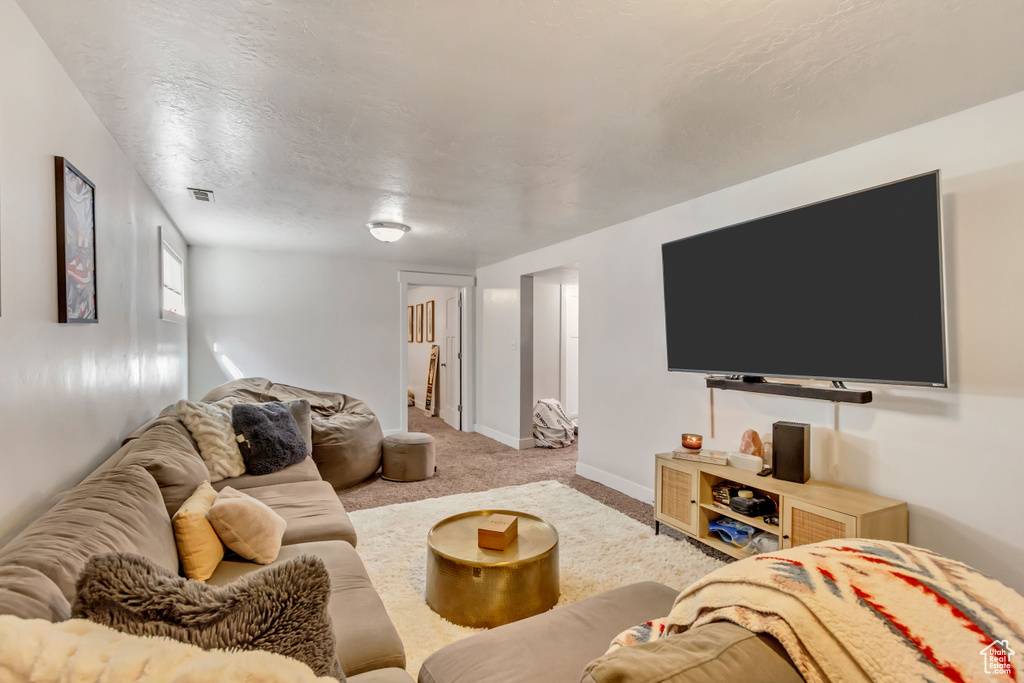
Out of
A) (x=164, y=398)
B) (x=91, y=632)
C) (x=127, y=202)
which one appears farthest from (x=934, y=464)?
(x=164, y=398)

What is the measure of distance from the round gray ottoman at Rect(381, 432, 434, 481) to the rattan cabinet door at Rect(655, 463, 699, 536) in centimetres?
218

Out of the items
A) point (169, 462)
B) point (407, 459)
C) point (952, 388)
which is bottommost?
point (407, 459)

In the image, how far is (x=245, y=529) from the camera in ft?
6.13

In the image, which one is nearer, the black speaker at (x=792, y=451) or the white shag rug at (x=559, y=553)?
the white shag rug at (x=559, y=553)

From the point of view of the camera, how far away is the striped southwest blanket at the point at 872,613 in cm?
64

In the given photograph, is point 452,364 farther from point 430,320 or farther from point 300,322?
point 300,322

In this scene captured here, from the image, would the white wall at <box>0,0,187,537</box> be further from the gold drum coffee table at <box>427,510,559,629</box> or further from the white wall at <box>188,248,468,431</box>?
the white wall at <box>188,248,468,431</box>

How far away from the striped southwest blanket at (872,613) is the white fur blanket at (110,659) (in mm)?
680

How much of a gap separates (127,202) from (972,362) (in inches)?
165

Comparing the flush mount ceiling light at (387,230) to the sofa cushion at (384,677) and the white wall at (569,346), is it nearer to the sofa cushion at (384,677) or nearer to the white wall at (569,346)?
the white wall at (569,346)

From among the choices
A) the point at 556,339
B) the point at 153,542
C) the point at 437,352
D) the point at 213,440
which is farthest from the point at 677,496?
the point at 437,352

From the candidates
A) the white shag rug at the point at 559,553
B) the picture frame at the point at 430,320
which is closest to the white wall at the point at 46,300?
the white shag rug at the point at 559,553

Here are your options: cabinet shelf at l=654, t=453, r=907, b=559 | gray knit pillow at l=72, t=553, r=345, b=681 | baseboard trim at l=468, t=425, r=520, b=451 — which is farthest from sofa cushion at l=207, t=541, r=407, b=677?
baseboard trim at l=468, t=425, r=520, b=451

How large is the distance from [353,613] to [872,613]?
141cm
